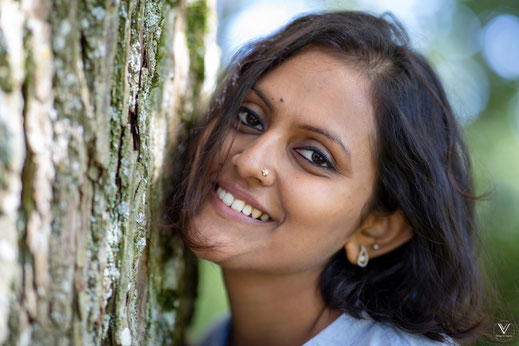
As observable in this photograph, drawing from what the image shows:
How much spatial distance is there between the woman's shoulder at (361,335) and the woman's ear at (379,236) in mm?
276

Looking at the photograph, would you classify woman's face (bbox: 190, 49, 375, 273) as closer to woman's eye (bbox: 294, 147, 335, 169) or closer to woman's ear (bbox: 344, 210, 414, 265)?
woman's eye (bbox: 294, 147, 335, 169)

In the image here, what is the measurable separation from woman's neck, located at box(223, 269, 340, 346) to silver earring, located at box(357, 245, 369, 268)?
0.21 m

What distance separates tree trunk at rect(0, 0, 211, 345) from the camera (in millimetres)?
907

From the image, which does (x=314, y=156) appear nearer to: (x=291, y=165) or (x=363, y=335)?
(x=291, y=165)

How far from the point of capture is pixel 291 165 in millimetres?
1790

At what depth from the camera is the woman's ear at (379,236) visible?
2.09 meters

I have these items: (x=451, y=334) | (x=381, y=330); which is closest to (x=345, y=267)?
(x=381, y=330)

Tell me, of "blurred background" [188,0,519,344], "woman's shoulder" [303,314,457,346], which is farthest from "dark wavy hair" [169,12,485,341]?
"blurred background" [188,0,519,344]

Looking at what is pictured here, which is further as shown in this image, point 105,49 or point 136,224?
point 136,224

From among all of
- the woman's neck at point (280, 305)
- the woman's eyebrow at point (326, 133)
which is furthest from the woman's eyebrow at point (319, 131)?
the woman's neck at point (280, 305)

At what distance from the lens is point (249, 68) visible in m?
1.99

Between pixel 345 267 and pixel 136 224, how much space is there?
1.14m

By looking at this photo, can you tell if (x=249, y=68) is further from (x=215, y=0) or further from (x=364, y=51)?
(x=215, y=0)

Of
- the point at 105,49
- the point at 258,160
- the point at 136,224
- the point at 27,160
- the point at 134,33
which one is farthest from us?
the point at 258,160
